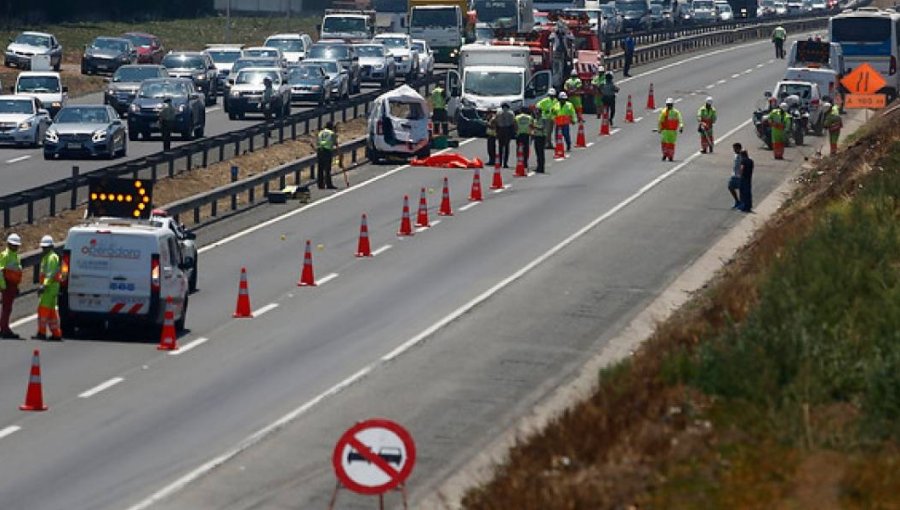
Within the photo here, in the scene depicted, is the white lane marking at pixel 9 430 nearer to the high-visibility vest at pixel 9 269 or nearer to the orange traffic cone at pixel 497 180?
the high-visibility vest at pixel 9 269

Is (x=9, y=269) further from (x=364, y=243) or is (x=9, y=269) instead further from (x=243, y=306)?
(x=364, y=243)

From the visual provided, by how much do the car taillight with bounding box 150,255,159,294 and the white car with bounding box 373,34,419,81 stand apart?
1752 inches

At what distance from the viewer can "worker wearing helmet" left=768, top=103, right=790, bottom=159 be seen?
51.1 meters

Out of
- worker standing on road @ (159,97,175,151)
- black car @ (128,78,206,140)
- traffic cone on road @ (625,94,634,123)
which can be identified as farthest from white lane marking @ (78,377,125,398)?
traffic cone on road @ (625,94,634,123)

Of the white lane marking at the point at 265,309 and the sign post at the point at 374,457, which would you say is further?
the white lane marking at the point at 265,309

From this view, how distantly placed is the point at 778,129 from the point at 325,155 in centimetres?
1251

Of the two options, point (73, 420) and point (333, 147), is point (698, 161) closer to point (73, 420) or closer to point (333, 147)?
point (333, 147)

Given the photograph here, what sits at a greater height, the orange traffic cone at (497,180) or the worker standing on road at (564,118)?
the worker standing on road at (564,118)

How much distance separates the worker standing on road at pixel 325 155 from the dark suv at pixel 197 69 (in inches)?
809

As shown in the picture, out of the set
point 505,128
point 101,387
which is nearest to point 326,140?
point 505,128

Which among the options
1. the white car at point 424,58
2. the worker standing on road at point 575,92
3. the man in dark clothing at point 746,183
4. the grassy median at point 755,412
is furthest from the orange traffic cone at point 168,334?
the white car at point 424,58

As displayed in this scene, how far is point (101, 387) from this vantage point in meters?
24.6

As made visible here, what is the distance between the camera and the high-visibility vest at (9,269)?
91.9 ft

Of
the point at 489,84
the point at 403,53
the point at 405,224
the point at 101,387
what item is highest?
the point at 489,84
